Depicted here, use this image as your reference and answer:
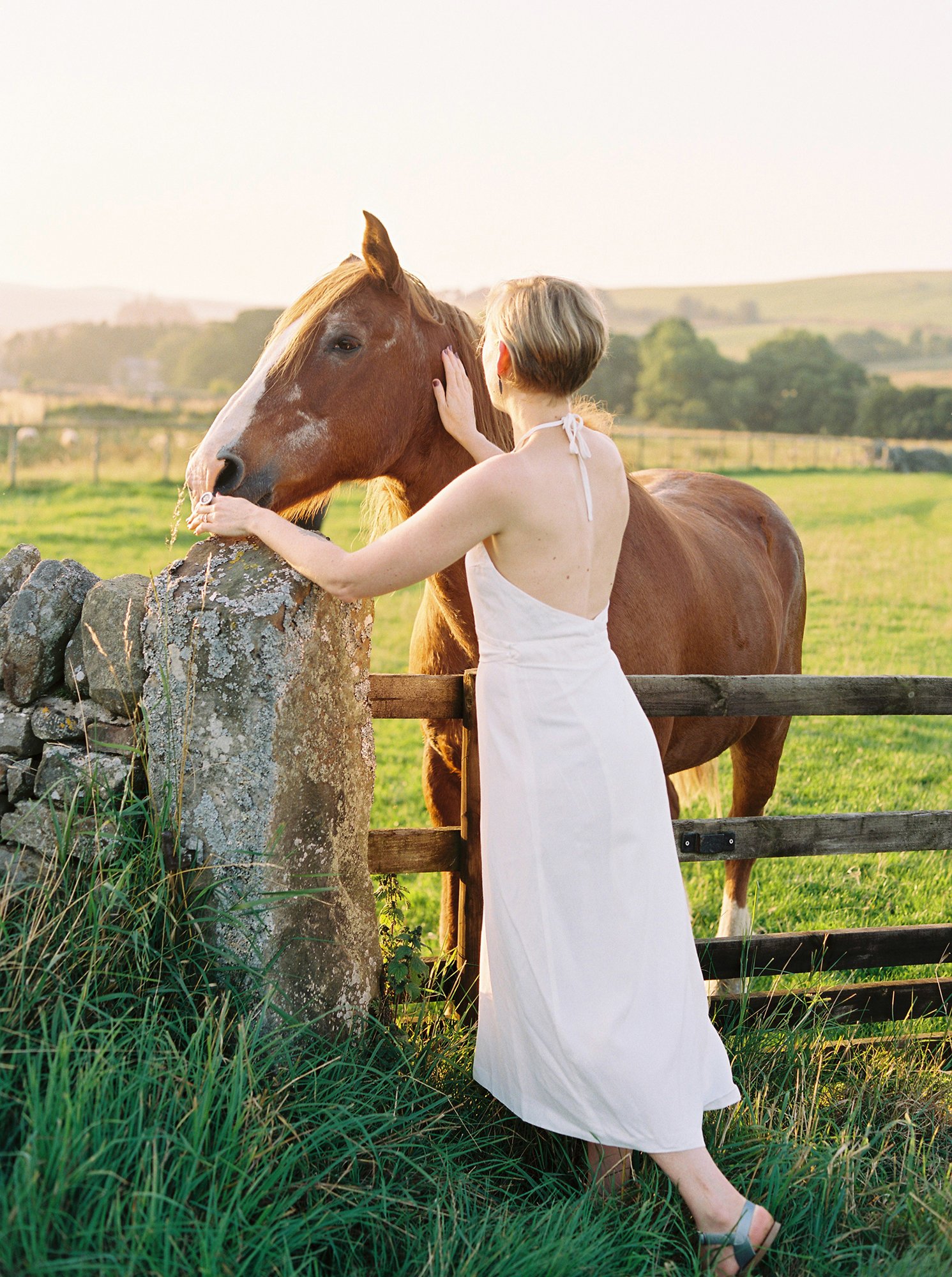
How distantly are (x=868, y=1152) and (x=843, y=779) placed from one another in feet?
15.6

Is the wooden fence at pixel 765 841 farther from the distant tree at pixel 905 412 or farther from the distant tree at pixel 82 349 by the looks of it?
the distant tree at pixel 82 349

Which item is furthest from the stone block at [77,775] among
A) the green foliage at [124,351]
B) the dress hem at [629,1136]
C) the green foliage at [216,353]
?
the green foliage at [124,351]

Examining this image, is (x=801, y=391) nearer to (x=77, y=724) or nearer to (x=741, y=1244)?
(x=77, y=724)

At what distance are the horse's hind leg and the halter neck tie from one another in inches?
112

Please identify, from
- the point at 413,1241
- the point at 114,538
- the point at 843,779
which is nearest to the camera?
the point at 413,1241

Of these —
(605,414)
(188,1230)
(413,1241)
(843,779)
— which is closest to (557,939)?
(413,1241)

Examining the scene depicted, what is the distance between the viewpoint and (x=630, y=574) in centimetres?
361

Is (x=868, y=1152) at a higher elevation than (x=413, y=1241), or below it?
below

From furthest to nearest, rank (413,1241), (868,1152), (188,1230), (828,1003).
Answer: (828,1003) < (868,1152) < (413,1241) < (188,1230)

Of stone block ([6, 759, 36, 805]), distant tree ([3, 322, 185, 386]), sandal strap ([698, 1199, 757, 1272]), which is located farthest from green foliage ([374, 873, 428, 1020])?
distant tree ([3, 322, 185, 386])

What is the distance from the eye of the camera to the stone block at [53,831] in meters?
2.56

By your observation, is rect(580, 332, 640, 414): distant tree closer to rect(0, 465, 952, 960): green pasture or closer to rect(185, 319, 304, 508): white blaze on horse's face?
rect(0, 465, 952, 960): green pasture

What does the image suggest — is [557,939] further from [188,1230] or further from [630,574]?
[630,574]

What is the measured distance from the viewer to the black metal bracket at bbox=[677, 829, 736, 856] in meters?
3.56
